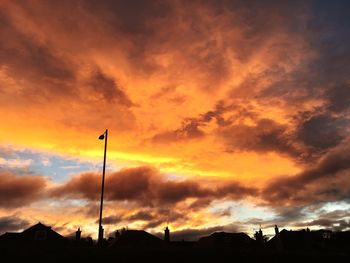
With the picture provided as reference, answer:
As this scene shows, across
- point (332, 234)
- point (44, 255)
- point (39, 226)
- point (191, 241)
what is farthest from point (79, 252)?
point (332, 234)

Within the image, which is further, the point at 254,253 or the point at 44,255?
the point at 254,253

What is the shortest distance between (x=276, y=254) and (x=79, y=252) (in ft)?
55.7

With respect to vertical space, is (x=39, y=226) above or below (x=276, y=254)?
above

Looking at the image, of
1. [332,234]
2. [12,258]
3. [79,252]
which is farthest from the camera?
[332,234]

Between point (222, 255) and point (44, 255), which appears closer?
point (44, 255)

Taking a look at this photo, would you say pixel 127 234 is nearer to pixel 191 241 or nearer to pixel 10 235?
pixel 10 235

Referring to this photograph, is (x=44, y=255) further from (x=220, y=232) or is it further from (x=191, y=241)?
(x=191, y=241)

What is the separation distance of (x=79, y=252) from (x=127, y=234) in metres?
36.9

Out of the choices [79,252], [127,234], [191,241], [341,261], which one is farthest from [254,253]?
[191,241]

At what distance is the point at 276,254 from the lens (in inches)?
1233

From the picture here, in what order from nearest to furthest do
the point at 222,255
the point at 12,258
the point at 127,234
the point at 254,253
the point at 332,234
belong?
1. the point at 12,258
2. the point at 222,255
3. the point at 254,253
4. the point at 127,234
5. the point at 332,234

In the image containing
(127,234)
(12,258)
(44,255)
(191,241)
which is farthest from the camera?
(191,241)

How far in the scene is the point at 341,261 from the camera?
3172 centimetres

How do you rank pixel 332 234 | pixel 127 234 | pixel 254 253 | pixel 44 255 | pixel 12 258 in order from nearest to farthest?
pixel 12 258 < pixel 44 255 < pixel 254 253 < pixel 127 234 < pixel 332 234
